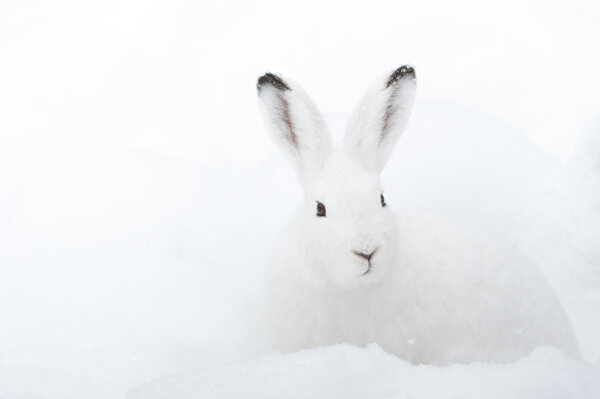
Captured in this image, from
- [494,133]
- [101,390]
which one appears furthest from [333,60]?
[101,390]

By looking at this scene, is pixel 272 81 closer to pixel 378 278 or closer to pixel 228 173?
pixel 378 278

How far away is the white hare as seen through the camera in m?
2.95

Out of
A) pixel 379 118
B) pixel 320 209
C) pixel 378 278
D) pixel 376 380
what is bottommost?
pixel 376 380

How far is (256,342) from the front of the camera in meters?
3.94

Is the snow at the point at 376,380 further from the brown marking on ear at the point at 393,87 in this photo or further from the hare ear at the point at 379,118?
the brown marking on ear at the point at 393,87

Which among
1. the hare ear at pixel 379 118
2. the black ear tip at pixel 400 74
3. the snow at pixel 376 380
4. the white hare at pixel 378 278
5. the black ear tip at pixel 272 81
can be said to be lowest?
the snow at pixel 376 380

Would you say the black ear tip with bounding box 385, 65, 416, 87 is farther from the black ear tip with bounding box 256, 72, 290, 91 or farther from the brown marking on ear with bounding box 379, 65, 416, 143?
the black ear tip with bounding box 256, 72, 290, 91

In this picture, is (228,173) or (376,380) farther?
(228,173)

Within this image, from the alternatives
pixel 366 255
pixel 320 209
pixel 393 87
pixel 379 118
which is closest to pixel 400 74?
pixel 393 87

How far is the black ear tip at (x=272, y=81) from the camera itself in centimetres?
303

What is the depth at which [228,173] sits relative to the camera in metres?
5.47

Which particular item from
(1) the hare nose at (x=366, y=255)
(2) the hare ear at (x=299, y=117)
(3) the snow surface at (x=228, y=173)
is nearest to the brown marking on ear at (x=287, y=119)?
(2) the hare ear at (x=299, y=117)

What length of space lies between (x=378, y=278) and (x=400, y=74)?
99 cm

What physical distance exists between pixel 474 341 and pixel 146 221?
2.62 metres
